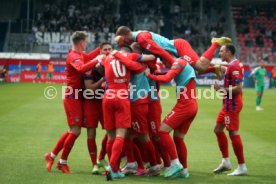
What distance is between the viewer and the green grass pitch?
972cm

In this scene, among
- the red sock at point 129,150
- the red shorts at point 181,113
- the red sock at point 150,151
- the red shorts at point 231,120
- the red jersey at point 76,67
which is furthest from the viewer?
the red shorts at point 231,120

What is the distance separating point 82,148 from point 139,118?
3.78 metres

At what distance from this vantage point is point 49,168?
33.8ft

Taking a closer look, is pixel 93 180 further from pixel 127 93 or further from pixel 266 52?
pixel 266 52

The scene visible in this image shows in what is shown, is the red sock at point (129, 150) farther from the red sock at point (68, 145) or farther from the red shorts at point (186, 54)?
the red shorts at point (186, 54)

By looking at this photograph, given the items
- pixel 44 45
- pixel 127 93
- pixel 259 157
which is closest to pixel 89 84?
pixel 127 93

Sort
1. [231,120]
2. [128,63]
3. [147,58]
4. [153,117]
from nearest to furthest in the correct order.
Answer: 1. [128,63]
2. [147,58]
3. [153,117]
4. [231,120]

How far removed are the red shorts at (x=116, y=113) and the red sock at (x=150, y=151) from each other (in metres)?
0.75

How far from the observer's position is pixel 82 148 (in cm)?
1344

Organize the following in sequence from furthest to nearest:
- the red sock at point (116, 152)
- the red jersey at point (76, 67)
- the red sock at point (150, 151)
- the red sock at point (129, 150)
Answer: the red sock at point (129, 150) < the red sock at point (150, 151) < the red jersey at point (76, 67) < the red sock at point (116, 152)

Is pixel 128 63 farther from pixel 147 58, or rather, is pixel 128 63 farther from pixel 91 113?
pixel 91 113

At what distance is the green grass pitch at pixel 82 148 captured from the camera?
972 centimetres

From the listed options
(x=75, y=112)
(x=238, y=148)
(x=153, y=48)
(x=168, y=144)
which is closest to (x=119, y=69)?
(x=153, y=48)

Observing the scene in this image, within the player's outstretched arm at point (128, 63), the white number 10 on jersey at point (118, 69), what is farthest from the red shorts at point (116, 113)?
the player's outstretched arm at point (128, 63)
